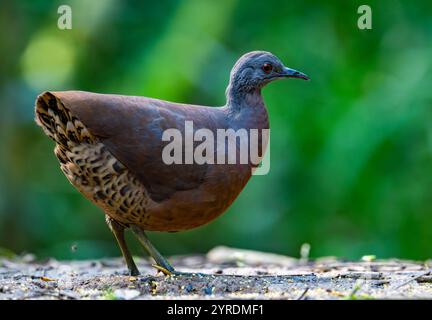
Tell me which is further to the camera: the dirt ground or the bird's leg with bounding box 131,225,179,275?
the bird's leg with bounding box 131,225,179,275

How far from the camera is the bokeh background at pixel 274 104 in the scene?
959cm

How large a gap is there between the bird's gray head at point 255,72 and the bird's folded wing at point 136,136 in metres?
0.96

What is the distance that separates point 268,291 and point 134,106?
5.44 ft

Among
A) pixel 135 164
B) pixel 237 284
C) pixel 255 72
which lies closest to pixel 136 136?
pixel 135 164

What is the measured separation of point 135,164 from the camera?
5.35 m

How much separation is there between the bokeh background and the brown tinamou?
171 inches

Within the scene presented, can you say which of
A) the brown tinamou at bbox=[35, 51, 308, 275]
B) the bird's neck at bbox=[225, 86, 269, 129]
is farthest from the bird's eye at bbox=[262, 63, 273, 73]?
the brown tinamou at bbox=[35, 51, 308, 275]

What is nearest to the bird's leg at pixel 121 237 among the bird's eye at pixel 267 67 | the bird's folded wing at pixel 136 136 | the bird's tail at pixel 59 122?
the bird's folded wing at pixel 136 136

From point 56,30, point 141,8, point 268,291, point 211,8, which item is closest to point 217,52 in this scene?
point 211,8

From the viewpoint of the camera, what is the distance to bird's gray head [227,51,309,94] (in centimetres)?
621

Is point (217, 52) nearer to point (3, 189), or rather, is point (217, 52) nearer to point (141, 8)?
point (141, 8)

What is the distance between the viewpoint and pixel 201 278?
5355 millimetres

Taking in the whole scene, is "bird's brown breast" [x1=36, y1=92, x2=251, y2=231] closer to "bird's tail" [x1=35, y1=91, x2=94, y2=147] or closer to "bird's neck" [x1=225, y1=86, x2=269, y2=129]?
"bird's tail" [x1=35, y1=91, x2=94, y2=147]

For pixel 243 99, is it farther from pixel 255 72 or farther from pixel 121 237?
pixel 121 237
